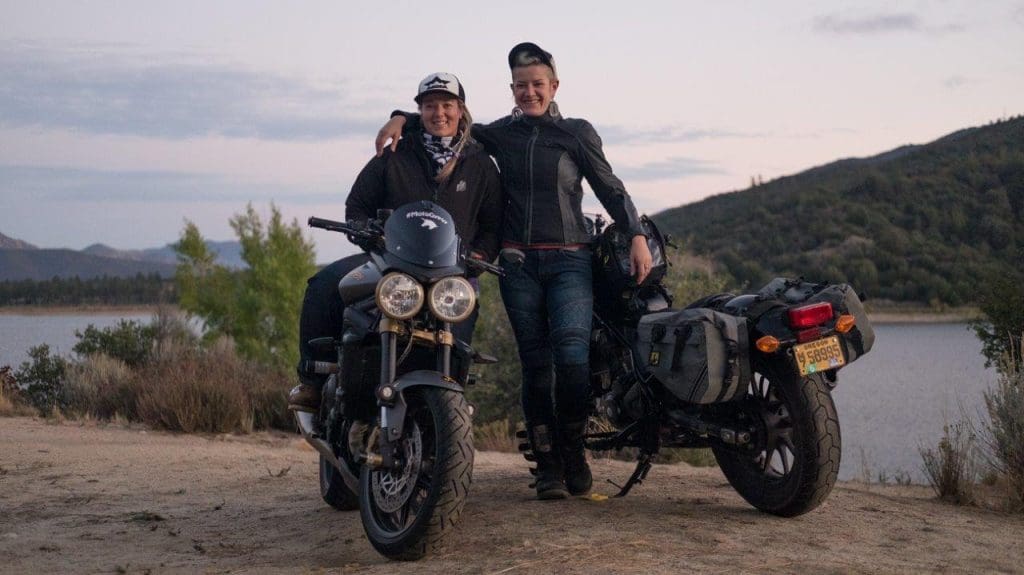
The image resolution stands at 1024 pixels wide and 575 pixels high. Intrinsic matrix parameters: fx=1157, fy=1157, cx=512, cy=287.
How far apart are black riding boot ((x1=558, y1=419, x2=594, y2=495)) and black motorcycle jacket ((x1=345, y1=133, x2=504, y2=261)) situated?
1040 millimetres

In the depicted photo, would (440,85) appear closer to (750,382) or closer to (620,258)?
(620,258)

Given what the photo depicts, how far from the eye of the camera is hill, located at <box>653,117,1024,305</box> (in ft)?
98.4

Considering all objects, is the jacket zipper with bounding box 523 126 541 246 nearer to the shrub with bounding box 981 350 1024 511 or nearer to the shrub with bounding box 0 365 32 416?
the shrub with bounding box 981 350 1024 511

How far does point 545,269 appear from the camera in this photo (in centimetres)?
621

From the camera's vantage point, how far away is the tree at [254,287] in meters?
27.7

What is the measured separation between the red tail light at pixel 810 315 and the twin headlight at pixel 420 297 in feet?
4.76

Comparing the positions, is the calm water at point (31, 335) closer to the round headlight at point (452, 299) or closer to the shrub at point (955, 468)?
the round headlight at point (452, 299)

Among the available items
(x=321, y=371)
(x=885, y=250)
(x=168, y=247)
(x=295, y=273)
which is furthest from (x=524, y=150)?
(x=885, y=250)

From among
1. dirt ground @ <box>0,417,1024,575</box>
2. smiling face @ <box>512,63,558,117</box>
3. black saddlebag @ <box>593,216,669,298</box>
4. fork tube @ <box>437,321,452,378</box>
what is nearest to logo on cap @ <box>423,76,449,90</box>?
smiling face @ <box>512,63,558,117</box>

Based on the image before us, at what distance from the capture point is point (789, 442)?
5.44 metres

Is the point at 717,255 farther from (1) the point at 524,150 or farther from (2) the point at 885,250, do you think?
(1) the point at 524,150

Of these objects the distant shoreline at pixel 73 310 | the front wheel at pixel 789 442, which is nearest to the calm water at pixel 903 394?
the front wheel at pixel 789 442

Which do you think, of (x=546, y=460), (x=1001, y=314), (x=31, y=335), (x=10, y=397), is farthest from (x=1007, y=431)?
(x=31, y=335)

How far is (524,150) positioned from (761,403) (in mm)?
1865
